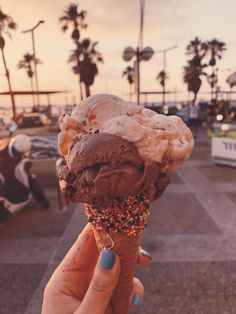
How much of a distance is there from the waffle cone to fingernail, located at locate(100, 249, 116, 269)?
0.06 metres

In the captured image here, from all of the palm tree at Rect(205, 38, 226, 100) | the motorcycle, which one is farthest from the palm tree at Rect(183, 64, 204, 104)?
the motorcycle

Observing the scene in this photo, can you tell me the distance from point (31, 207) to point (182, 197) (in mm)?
3814

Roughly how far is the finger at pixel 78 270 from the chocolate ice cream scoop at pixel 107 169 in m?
0.55

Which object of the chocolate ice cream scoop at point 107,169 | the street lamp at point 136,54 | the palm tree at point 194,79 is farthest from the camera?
the palm tree at point 194,79

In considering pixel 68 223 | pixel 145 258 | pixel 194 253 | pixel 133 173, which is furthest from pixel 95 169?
pixel 68 223

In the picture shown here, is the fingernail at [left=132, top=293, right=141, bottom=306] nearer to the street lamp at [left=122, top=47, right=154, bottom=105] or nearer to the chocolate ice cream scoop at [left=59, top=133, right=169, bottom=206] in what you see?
the chocolate ice cream scoop at [left=59, top=133, right=169, bottom=206]

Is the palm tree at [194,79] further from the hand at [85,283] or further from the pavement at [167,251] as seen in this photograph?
the hand at [85,283]

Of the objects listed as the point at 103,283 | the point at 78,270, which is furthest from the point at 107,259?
the point at 78,270

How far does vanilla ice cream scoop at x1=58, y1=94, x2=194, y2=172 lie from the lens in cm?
155

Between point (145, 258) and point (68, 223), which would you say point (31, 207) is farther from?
point (145, 258)

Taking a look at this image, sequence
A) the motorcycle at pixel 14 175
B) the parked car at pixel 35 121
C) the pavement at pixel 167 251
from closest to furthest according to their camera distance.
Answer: the pavement at pixel 167 251
the motorcycle at pixel 14 175
the parked car at pixel 35 121

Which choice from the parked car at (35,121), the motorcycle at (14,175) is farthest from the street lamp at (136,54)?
the parked car at (35,121)

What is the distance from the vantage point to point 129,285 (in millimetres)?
1823

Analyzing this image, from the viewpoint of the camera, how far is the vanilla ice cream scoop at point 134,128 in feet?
5.10
